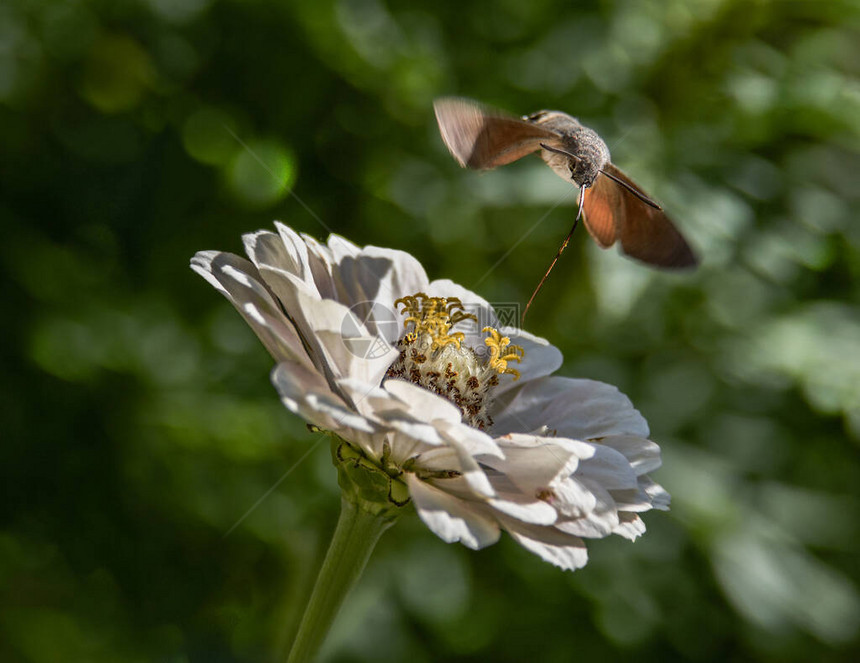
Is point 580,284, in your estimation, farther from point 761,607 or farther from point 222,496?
point 222,496

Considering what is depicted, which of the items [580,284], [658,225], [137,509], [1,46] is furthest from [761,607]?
[1,46]

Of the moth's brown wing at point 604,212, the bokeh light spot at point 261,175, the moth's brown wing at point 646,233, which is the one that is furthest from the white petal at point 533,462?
the bokeh light spot at point 261,175

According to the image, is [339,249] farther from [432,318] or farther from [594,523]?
[594,523]

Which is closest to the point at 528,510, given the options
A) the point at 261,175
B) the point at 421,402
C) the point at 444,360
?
the point at 421,402

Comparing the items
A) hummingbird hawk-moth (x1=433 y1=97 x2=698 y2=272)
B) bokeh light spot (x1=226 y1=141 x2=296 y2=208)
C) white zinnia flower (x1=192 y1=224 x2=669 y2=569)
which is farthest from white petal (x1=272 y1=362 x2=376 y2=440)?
bokeh light spot (x1=226 y1=141 x2=296 y2=208)

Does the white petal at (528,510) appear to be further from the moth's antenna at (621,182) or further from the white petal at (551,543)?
the moth's antenna at (621,182)

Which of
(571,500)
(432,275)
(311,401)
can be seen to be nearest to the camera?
(311,401)

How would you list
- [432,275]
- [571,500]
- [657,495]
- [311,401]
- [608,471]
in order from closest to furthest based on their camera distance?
1. [311,401]
2. [571,500]
3. [608,471]
4. [657,495]
5. [432,275]
